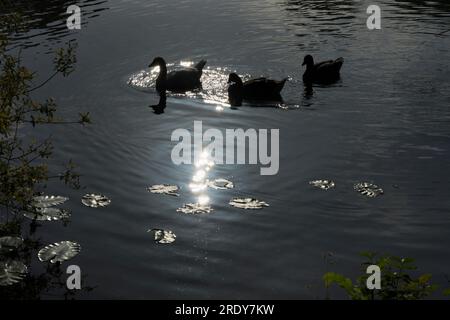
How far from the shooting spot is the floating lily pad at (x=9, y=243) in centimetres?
1183

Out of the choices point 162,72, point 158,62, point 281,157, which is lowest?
point 281,157

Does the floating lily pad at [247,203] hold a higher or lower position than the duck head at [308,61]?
lower

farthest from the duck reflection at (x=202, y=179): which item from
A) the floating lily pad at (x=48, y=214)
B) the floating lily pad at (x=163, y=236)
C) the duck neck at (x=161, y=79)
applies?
the duck neck at (x=161, y=79)

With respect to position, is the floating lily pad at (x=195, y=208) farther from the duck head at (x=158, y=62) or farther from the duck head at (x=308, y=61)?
the duck head at (x=158, y=62)

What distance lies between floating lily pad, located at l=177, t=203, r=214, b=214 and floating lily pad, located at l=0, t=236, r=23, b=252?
3606 mm

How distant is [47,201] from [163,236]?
337 cm

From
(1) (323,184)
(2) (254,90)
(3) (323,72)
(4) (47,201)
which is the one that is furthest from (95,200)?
(3) (323,72)

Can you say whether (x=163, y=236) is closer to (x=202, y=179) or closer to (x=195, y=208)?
(x=195, y=208)

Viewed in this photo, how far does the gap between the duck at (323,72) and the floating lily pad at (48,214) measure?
38.2ft

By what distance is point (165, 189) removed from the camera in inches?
574

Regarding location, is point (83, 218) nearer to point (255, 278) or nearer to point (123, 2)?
point (255, 278)

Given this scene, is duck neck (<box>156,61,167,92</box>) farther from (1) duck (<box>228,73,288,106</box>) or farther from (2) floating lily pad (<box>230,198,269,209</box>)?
(2) floating lily pad (<box>230,198,269,209</box>)

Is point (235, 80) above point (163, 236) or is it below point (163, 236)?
above

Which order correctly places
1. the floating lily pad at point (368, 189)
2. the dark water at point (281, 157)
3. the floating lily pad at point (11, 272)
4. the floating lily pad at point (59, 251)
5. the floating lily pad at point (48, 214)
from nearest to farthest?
the floating lily pad at point (11, 272)
the dark water at point (281, 157)
the floating lily pad at point (59, 251)
the floating lily pad at point (48, 214)
the floating lily pad at point (368, 189)
